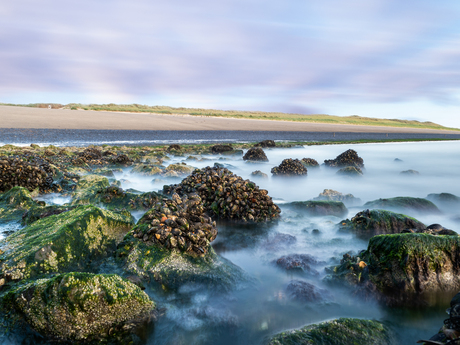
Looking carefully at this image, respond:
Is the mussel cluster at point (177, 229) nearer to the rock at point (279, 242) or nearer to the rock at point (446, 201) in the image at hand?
the rock at point (279, 242)

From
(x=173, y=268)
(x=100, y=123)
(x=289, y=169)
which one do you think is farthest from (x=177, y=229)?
(x=100, y=123)

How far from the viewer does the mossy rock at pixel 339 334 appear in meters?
2.84

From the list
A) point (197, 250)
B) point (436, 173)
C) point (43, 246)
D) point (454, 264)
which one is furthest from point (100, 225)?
point (436, 173)

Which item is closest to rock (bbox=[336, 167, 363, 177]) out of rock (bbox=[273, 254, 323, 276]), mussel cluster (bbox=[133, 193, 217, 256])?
rock (bbox=[273, 254, 323, 276])

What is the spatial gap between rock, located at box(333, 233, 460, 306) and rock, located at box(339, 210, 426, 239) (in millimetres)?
1810

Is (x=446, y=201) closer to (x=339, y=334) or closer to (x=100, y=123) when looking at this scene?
(x=339, y=334)

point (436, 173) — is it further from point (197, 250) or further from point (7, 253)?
point (7, 253)

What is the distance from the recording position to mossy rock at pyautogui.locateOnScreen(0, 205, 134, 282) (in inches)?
136

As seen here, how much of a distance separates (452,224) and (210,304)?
21.7 ft

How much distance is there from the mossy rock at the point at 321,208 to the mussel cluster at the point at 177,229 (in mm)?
3544

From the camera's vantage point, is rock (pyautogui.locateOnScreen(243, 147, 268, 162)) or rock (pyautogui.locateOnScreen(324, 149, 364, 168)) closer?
rock (pyautogui.locateOnScreen(324, 149, 364, 168))

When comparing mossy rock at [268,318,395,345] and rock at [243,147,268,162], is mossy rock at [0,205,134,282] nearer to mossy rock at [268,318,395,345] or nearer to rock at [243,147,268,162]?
mossy rock at [268,318,395,345]

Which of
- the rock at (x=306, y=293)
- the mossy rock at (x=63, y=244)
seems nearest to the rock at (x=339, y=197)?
the rock at (x=306, y=293)

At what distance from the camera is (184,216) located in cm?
458
